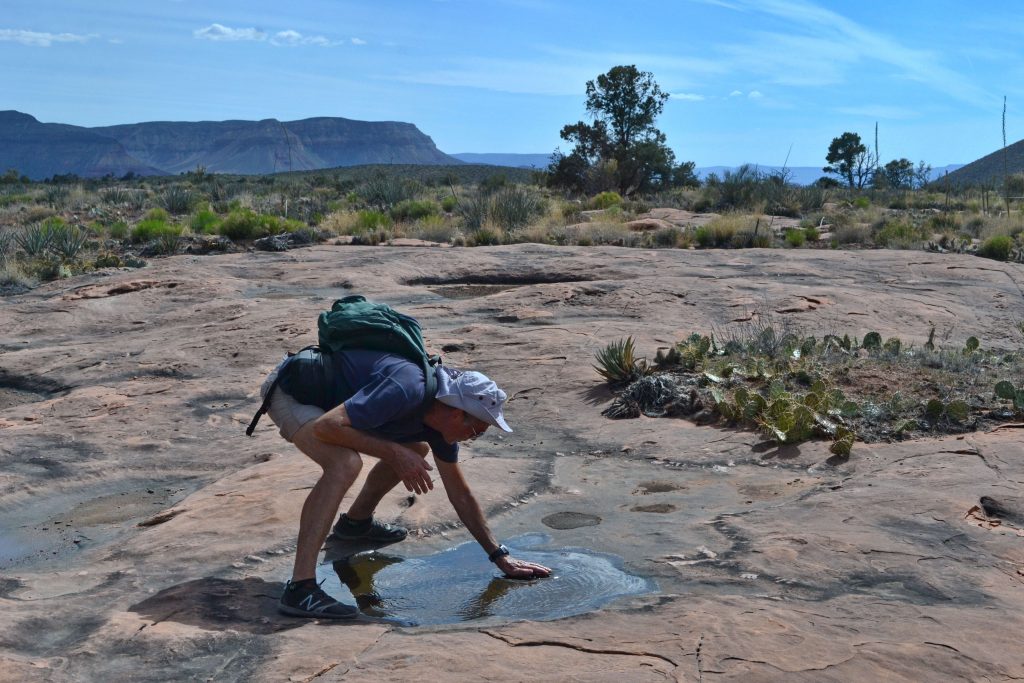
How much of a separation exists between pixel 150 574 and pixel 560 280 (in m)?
8.78

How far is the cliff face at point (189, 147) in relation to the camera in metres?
159

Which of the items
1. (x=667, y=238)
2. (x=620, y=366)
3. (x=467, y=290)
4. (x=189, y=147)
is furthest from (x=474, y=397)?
(x=189, y=147)

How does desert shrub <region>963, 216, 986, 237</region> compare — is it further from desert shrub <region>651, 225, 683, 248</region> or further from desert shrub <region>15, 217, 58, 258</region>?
desert shrub <region>15, 217, 58, 258</region>

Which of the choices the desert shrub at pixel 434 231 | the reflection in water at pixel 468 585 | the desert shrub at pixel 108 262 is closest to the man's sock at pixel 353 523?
the reflection in water at pixel 468 585

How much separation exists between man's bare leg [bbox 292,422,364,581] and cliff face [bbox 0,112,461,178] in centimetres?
14375

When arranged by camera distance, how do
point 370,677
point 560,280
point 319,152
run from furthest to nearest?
point 319,152 → point 560,280 → point 370,677

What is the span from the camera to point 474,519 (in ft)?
15.3

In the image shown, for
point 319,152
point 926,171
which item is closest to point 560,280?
point 926,171

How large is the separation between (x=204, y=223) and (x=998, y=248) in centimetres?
1403

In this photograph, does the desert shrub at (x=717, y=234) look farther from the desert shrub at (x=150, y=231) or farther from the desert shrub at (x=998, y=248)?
the desert shrub at (x=150, y=231)

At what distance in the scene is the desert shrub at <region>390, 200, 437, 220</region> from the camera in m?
23.0

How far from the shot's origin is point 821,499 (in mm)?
5578

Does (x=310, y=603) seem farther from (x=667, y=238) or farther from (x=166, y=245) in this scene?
(x=667, y=238)

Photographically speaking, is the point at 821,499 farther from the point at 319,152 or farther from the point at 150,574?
the point at 319,152
